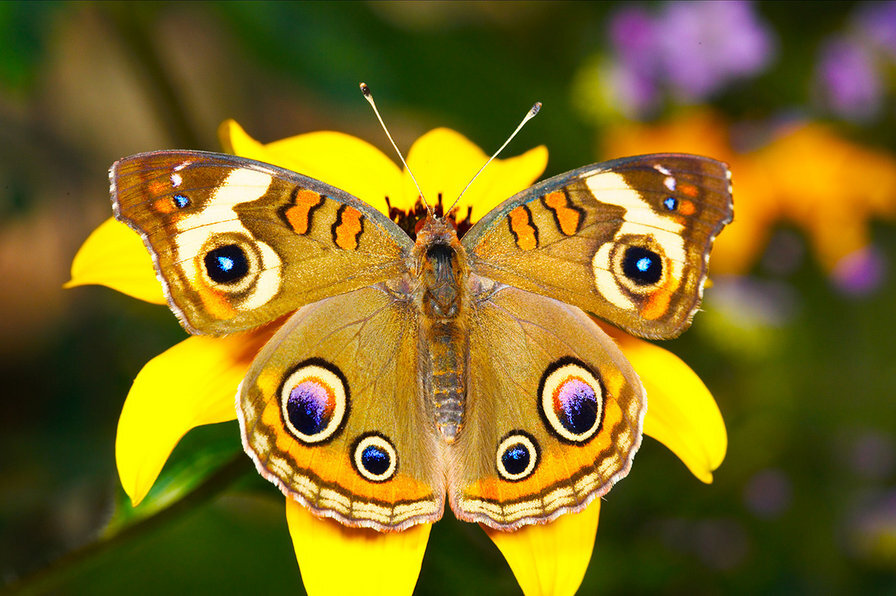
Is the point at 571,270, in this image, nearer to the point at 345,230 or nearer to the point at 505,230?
the point at 505,230

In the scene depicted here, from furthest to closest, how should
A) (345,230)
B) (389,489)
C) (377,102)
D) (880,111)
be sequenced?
(880,111), (377,102), (345,230), (389,489)

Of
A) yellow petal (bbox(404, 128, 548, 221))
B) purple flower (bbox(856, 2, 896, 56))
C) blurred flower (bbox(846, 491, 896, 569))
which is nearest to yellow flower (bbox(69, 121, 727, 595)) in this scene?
yellow petal (bbox(404, 128, 548, 221))

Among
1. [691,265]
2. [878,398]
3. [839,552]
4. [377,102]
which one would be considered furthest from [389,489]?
[878,398]

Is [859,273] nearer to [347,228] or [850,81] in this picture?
[850,81]

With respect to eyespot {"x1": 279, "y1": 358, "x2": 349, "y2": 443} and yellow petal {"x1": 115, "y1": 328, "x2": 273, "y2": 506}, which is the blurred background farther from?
eyespot {"x1": 279, "y1": 358, "x2": 349, "y2": 443}

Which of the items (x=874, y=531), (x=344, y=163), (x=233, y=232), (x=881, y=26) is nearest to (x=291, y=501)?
(x=233, y=232)

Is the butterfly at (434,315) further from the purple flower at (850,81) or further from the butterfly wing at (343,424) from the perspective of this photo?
the purple flower at (850,81)

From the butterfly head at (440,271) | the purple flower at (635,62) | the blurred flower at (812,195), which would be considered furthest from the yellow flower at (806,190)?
the butterfly head at (440,271)
